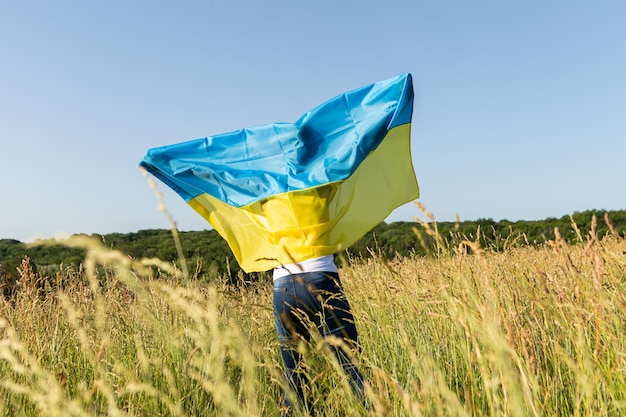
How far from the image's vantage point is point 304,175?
338cm

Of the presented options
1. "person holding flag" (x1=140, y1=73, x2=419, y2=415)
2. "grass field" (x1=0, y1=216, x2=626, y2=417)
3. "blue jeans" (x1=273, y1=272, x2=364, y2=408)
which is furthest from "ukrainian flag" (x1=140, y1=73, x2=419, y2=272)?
"grass field" (x1=0, y1=216, x2=626, y2=417)

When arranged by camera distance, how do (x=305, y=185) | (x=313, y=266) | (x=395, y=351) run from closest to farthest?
1. (x=395, y=351)
2. (x=313, y=266)
3. (x=305, y=185)

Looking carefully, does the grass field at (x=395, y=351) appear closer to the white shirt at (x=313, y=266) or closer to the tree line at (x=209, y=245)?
the white shirt at (x=313, y=266)

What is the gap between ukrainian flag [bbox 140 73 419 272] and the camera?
10.9 feet

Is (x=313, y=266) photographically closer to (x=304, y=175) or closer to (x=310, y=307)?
(x=310, y=307)

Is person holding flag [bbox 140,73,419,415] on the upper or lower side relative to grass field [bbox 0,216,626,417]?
upper

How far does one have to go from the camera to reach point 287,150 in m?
3.65

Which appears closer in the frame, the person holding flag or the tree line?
the person holding flag

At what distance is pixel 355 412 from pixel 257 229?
183 centimetres

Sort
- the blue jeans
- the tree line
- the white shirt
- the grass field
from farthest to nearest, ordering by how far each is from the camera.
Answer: the tree line
the white shirt
the blue jeans
the grass field

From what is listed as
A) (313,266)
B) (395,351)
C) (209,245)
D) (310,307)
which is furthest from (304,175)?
(209,245)

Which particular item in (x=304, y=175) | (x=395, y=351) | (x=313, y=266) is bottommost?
(x=395, y=351)

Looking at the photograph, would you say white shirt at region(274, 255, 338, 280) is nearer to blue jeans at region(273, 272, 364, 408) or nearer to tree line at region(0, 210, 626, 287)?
blue jeans at region(273, 272, 364, 408)

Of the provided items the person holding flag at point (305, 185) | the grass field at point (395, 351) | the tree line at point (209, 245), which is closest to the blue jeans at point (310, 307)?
the person holding flag at point (305, 185)
